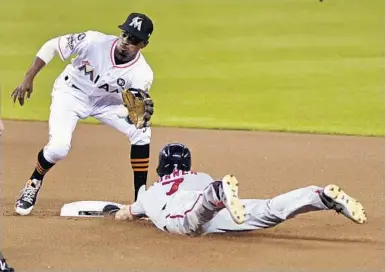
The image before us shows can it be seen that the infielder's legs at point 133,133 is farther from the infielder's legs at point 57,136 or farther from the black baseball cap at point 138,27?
the black baseball cap at point 138,27

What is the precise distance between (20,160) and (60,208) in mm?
2286

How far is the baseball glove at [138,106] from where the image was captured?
6.50 metres

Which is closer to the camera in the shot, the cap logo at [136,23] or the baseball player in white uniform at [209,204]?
the baseball player in white uniform at [209,204]

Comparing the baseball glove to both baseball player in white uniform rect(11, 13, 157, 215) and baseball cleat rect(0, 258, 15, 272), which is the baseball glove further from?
baseball cleat rect(0, 258, 15, 272)

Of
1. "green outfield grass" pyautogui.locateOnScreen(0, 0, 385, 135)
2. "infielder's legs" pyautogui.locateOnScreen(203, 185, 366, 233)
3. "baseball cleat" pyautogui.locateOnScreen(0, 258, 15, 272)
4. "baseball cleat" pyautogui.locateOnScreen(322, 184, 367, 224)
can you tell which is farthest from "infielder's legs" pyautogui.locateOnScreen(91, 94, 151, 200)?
"green outfield grass" pyautogui.locateOnScreen(0, 0, 385, 135)

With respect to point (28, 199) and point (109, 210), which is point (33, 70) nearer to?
point (28, 199)

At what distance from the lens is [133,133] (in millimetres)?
7113

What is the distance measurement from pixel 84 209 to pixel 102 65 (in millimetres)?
1121

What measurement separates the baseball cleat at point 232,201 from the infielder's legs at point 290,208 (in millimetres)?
450

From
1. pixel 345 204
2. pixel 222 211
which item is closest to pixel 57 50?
pixel 222 211

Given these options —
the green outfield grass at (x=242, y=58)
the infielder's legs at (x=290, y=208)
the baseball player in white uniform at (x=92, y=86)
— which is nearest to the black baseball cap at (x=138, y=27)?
the baseball player in white uniform at (x=92, y=86)

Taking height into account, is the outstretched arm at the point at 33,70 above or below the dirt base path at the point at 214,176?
above

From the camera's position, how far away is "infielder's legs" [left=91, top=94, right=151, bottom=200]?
23.4ft

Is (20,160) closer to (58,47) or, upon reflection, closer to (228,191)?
(58,47)
